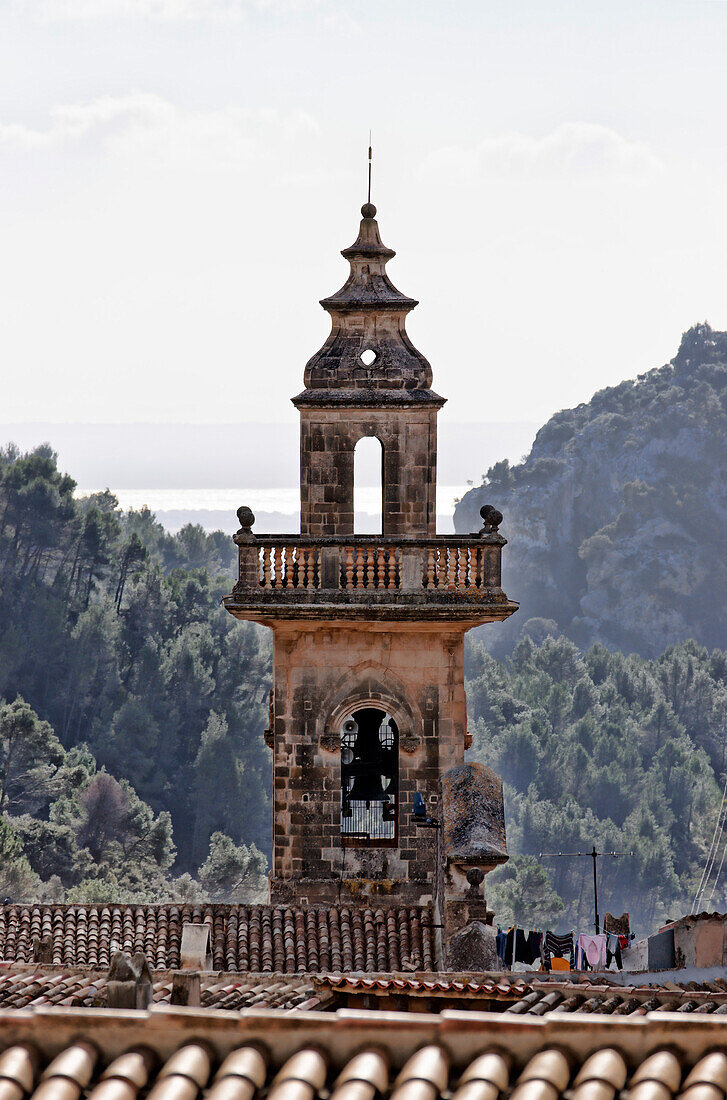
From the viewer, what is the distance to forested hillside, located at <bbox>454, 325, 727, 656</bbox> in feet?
558

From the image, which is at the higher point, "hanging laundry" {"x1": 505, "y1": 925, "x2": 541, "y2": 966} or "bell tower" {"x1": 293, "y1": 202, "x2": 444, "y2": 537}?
"bell tower" {"x1": 293, "y1": 202, "x2": 444, "y2": 537}

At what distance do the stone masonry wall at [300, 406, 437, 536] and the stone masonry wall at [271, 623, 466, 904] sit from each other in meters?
1.21

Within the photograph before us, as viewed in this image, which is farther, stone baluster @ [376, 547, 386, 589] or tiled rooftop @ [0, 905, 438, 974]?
stone baluster @ [376, 547, 386, 589]

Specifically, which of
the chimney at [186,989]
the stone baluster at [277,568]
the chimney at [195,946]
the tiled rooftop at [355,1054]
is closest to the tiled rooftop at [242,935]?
the chimney at [195,946]

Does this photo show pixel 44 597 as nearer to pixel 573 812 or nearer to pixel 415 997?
pixel 573 812

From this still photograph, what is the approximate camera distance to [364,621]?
2066 centimetres

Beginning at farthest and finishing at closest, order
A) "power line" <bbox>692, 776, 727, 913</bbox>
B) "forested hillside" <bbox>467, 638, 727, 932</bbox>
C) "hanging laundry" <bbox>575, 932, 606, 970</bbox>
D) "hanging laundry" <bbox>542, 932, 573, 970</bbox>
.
→ 1. "power line" <bbox>692, 776, 727, 913</bbox>
2. "forested hillside" <bbox>467, 638, 727, 932</bbox>
3. "hanging laundry" <bbox>575, 932, 606, 970</bbox>
4. "hanging laundry" <bbox>542, 932, 573, 970</bbox>

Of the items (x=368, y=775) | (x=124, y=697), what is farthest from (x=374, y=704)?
(x=124, y=697)

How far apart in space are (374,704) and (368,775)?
32.6 inches

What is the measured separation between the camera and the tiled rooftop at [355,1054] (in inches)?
298

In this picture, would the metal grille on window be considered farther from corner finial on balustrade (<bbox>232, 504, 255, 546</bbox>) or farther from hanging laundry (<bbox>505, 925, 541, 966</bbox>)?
corner finial on balustrade (<bbox>232, 504, 255, 546</bbox>)

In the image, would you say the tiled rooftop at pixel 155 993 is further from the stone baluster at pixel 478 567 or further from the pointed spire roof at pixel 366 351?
the pointed spire roof at pixel 366 351

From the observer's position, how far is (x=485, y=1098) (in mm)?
7480

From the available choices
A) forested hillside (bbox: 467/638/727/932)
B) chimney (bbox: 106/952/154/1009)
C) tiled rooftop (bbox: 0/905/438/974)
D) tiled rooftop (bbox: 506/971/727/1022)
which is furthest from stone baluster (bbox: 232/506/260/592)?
forested hillside (bbox: 467/638/727/932)
